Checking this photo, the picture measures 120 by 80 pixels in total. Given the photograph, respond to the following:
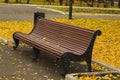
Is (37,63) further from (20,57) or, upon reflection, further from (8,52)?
(8,52)

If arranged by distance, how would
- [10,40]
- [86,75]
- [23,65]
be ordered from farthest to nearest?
1. [10,40]
2. [23,65]
3. [86,75]

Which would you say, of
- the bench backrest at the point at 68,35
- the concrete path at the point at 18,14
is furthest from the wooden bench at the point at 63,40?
the concrete path at the point at 18,14

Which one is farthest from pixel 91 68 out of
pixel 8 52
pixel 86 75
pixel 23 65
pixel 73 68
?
pixel 8 52

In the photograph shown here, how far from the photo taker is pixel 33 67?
927 centimetres

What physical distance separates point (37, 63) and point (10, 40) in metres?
2.88

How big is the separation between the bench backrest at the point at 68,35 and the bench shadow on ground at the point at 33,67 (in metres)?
0.56

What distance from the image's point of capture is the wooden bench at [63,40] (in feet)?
27.8

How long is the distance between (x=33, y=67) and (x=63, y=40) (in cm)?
106

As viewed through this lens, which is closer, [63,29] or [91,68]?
[91,68]

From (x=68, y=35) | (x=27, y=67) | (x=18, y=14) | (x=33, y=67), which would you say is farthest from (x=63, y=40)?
(x=18, y=14)

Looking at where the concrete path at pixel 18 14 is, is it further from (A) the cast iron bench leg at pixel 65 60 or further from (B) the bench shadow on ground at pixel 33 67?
(A) the cast iron bench leg at pixel 65 60

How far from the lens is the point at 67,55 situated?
27.2 ft

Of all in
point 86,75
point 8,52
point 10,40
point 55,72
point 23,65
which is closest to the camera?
point 86,75

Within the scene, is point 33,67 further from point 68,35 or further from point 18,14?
point 18,14
